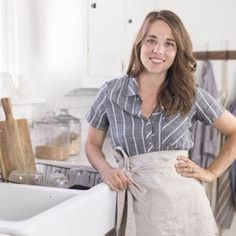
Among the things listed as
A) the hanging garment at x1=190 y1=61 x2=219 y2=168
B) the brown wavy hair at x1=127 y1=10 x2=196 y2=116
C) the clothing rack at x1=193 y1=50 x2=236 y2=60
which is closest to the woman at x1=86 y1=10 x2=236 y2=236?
the brown wavy hair at x1=127 y1=10 x2=196 y2=116

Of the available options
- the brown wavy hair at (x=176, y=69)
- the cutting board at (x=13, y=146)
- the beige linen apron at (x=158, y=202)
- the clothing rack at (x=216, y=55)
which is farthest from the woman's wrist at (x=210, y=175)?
the clothing rack at (x=216, y=55)

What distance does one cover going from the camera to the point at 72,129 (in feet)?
7.31

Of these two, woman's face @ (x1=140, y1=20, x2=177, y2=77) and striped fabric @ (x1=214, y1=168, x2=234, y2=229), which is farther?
striped fabric @ (x1=214, y1=168, x2=234, y2=229)

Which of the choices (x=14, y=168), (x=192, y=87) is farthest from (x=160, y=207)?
(x=14, y=168)

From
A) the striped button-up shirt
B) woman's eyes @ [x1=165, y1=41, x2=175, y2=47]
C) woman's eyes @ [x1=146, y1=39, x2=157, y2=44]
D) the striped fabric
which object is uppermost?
woman's eyes @ [x1=146, y1=39, x2=157, y2=44]

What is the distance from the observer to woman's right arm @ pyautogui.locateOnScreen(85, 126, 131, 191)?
50.2 inches

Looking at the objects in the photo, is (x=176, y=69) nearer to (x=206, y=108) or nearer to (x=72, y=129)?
(x=206, y=108)

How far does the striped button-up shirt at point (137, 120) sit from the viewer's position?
1.33m

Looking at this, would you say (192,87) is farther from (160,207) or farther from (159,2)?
(159,2)

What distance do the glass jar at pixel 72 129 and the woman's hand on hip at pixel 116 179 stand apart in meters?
0.80

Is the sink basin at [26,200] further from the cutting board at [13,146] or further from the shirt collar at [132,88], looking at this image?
the shirt collar at [132,88]

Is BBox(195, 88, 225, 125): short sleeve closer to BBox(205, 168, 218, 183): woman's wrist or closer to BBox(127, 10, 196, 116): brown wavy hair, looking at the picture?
BBox(127, 10, 196, 116): brown wavy hair

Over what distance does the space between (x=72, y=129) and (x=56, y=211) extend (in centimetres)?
128

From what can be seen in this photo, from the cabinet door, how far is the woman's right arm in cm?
71
